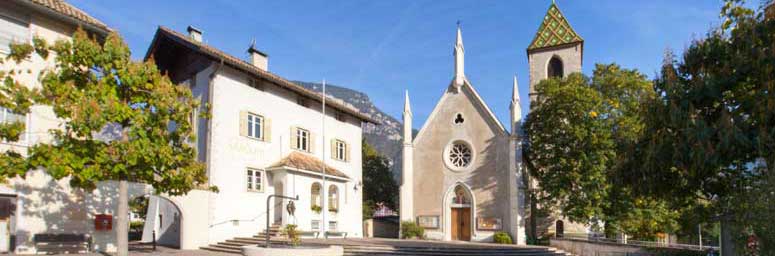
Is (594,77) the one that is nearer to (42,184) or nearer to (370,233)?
(370,233)

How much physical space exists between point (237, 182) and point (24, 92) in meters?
11.9

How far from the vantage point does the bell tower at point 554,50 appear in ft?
143

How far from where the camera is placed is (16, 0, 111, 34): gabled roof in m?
17.5

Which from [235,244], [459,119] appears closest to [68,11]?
[235,244]

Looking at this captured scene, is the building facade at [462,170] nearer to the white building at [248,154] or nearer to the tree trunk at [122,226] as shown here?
the white building at [248,154]

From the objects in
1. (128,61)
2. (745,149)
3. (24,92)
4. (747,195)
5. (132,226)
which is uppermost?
(128,61)

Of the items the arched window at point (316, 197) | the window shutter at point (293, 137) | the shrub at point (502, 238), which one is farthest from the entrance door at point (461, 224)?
the window shutter at point (293, 137)

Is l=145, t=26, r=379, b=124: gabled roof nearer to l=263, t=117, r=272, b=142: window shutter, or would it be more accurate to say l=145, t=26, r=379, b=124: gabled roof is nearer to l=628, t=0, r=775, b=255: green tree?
l=263, t=117, r=272, b=142: window shutter

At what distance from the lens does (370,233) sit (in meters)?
34.8

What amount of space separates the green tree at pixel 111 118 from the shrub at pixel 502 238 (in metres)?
18.7

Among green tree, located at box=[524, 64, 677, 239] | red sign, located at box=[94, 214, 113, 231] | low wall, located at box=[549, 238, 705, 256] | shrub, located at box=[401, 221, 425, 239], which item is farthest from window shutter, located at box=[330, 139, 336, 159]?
red sign, located at box=[94, 214, 113, 231]

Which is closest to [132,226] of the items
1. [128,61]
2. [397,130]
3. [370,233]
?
[370,233]

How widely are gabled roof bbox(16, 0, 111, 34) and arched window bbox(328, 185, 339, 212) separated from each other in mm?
14343

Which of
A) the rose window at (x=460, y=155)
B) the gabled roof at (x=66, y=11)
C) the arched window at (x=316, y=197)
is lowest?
the arched window at (x=316, y=197)
